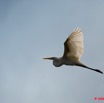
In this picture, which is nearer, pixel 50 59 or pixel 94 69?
pixel 94 69

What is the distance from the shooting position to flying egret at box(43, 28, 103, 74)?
8.74 m

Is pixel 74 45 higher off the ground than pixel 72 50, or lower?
higher

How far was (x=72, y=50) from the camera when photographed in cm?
903

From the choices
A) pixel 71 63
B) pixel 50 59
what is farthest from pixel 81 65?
pixel 50 59

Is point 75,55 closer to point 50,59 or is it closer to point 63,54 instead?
point 63,54

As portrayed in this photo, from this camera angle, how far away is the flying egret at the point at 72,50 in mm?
8742

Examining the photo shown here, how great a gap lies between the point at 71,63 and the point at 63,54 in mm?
628

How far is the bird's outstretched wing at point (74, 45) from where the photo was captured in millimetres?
8742

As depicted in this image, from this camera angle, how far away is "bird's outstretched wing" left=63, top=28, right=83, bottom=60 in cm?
874

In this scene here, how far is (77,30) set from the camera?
8836mm

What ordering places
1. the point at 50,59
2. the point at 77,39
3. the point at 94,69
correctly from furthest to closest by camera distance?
the point at 50,59, the point at 77,39, the point at 94,69

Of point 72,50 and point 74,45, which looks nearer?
point 74,45

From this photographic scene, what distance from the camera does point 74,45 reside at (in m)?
8.85

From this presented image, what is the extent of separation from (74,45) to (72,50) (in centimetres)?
33
